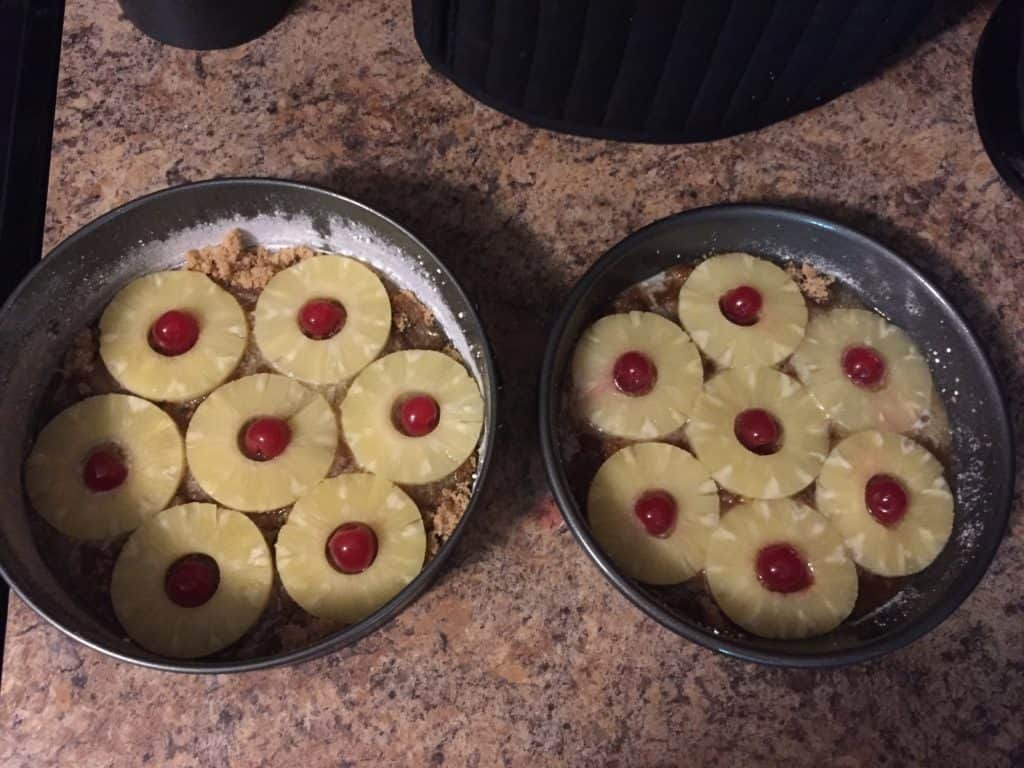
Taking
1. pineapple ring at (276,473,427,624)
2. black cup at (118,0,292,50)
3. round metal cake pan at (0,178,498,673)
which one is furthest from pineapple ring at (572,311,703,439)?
black cup at (118,0,292,50)

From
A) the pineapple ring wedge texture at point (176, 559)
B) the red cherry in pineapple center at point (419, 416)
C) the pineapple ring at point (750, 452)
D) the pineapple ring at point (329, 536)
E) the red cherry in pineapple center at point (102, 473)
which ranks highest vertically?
the pineapple ring at point (750, 452)

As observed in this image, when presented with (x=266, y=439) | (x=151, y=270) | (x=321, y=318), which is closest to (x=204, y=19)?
(x=151, y=270)

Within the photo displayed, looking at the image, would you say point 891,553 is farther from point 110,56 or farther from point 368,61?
point 110,56

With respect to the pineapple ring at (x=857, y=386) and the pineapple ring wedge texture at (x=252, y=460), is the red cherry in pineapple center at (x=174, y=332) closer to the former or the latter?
the pineapple ring wedge texture at (x=252, y=460)

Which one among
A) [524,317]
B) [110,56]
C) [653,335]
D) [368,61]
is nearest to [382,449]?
[524,317]

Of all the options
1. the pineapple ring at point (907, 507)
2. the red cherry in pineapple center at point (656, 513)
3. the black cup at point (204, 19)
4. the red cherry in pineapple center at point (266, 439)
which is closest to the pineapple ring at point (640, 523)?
the red cherry in pineapple center at point (656, 513)

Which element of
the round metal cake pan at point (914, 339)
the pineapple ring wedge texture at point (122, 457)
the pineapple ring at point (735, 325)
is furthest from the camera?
the pineapple ring at point (735, 325)

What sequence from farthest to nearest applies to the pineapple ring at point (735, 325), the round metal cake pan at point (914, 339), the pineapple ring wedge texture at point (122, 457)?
the pineapple ring at point (735, 325)
the pineapple ring wedge texture at point (122, 457)
the round metal cake pan at point (914, 339)

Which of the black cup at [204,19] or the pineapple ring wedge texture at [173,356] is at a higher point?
the black cup at [204,19]
